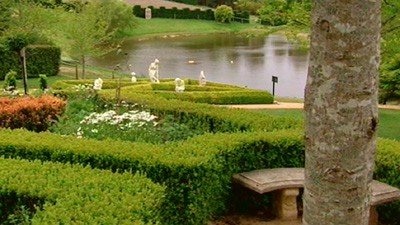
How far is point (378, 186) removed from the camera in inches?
242

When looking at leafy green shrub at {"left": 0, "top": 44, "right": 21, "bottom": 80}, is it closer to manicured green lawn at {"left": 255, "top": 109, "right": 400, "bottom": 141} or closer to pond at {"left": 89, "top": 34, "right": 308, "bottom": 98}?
pond at {"left": 89, "top": 34, "right": 308, "bottom": 98}

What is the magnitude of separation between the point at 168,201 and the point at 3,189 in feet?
4.95

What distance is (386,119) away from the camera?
14680mm

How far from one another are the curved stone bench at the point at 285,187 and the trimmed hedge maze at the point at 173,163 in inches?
9.0

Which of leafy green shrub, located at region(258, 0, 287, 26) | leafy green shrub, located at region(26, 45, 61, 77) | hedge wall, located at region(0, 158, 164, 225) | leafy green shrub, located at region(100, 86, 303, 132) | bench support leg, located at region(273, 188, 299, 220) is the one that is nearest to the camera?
hedge wall, located at region(0, 158, 164, 225)

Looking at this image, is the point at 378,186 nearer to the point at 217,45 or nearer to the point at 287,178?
the point at 287,178

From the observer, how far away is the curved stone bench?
19.7ft

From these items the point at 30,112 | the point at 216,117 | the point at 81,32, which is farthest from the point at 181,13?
the point at 216,117

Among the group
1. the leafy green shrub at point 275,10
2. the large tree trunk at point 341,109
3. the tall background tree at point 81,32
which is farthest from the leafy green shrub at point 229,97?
the large tree trunk at point 341,109

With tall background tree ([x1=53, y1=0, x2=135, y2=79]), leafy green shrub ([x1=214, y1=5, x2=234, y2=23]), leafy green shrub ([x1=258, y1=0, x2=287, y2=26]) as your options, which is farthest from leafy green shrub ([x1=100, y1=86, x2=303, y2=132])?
leafy green shrub ([x1=214, y1=5, x2=234, y2=23])

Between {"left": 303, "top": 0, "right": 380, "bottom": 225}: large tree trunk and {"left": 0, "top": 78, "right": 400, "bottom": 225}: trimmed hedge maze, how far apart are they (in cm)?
207

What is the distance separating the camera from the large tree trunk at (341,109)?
2.31 m

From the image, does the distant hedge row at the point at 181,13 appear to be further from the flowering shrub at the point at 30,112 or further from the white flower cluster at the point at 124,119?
the white flower cluster at the point at 124,119

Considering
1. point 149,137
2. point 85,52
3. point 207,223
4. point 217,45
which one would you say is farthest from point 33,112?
point 217,45
